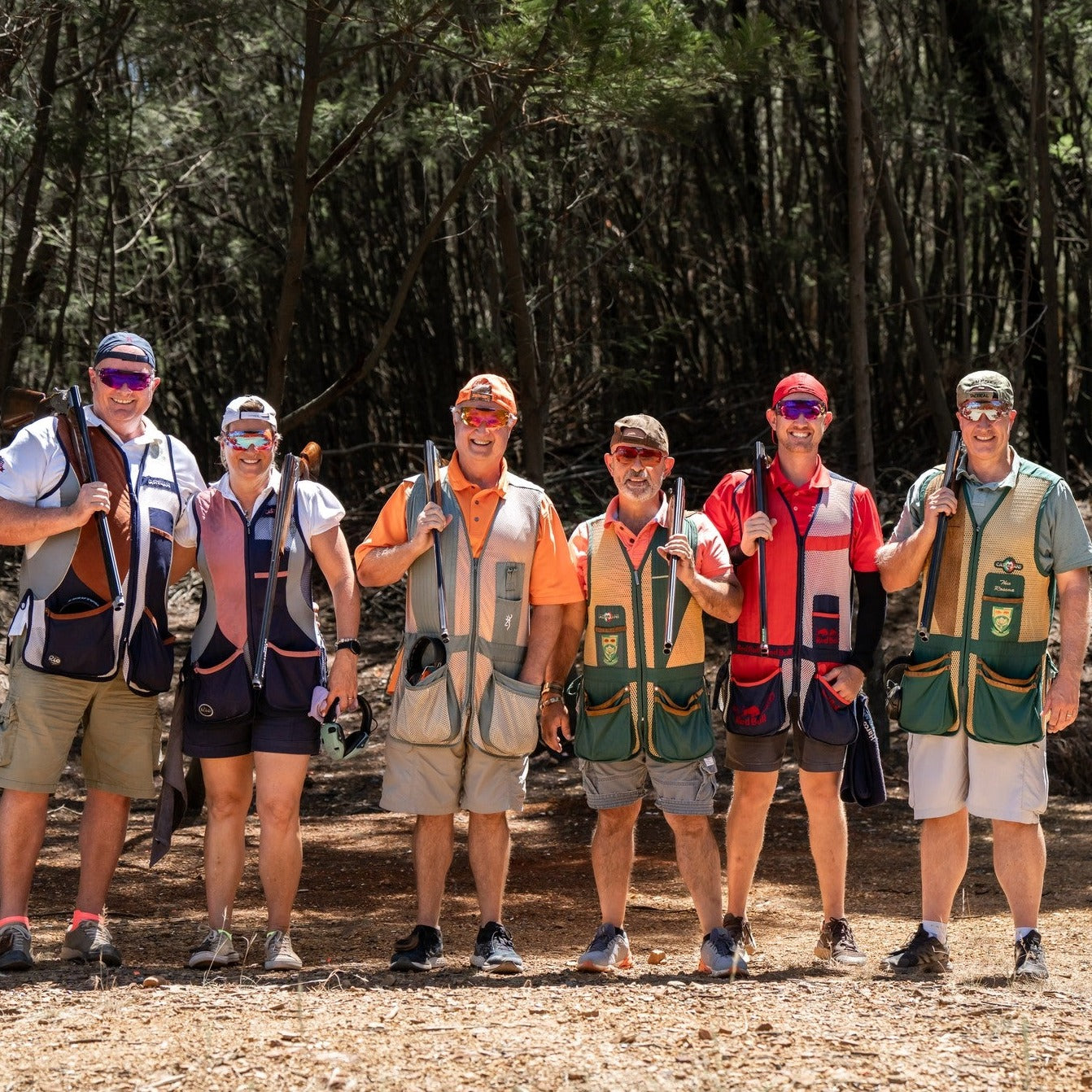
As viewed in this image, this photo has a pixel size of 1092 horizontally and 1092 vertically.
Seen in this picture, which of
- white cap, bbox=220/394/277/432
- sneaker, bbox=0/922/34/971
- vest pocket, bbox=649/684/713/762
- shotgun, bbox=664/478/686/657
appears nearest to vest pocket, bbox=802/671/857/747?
vest pocket, bbox=649/684/713/762

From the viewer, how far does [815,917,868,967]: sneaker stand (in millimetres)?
4832

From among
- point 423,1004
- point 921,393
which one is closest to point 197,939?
point 423,1004

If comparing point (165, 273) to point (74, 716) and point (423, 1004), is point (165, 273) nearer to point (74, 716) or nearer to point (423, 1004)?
point (74, 716)

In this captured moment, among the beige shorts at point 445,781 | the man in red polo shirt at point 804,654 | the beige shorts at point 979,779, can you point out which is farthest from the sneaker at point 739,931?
the beige shorts at point 445,781

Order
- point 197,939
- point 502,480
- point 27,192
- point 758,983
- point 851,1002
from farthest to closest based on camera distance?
point 27,192 < point 197,939 < point 502,480 < point 758,983 < point 851,1002

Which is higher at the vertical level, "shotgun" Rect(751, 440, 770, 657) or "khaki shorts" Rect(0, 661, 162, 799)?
"shotgun" Rect(751, 440, 770, 657)

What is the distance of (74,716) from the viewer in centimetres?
473

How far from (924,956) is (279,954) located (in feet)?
6.52

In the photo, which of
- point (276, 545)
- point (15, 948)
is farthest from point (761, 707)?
point (15, 948)

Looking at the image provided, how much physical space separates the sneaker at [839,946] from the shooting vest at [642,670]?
73cm

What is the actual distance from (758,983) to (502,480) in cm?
172

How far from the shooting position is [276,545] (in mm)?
4641

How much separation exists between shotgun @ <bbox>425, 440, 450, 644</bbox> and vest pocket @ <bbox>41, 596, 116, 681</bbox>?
100 cm

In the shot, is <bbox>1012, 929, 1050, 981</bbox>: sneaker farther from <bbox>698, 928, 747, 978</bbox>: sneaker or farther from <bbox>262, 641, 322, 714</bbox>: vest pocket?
<bbox>262, 641, 322, 714</bbox>: vest pocket
